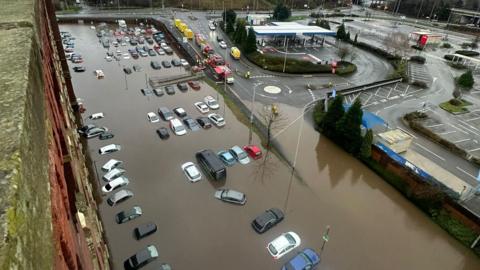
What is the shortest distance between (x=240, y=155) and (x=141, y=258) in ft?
37.5

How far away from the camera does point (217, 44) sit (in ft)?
167

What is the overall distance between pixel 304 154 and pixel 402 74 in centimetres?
2486

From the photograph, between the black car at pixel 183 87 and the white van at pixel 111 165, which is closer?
the white van at pixel 111 165

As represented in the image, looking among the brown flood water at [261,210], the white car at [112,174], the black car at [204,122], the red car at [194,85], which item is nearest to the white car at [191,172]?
the brown flood water at [261,210]

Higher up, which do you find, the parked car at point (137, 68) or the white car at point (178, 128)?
the parked car at point (137, 68)

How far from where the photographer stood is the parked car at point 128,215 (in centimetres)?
1898

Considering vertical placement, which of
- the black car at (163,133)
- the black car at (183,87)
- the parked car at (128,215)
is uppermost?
the black car at (183,87)

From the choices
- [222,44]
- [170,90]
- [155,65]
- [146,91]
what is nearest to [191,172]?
[170,90]

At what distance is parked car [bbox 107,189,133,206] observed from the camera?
2016 cm

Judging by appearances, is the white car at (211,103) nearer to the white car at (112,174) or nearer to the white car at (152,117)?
the white car at (152,117)

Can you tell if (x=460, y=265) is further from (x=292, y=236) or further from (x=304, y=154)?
(x=304, y=154)

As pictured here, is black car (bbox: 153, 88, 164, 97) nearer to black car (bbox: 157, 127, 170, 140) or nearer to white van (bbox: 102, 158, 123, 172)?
black car (bbox: 157, 127, 170, 140)

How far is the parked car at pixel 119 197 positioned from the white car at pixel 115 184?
60cm

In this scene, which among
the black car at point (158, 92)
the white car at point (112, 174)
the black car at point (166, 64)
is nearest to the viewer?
the white car at point (112, 174)
